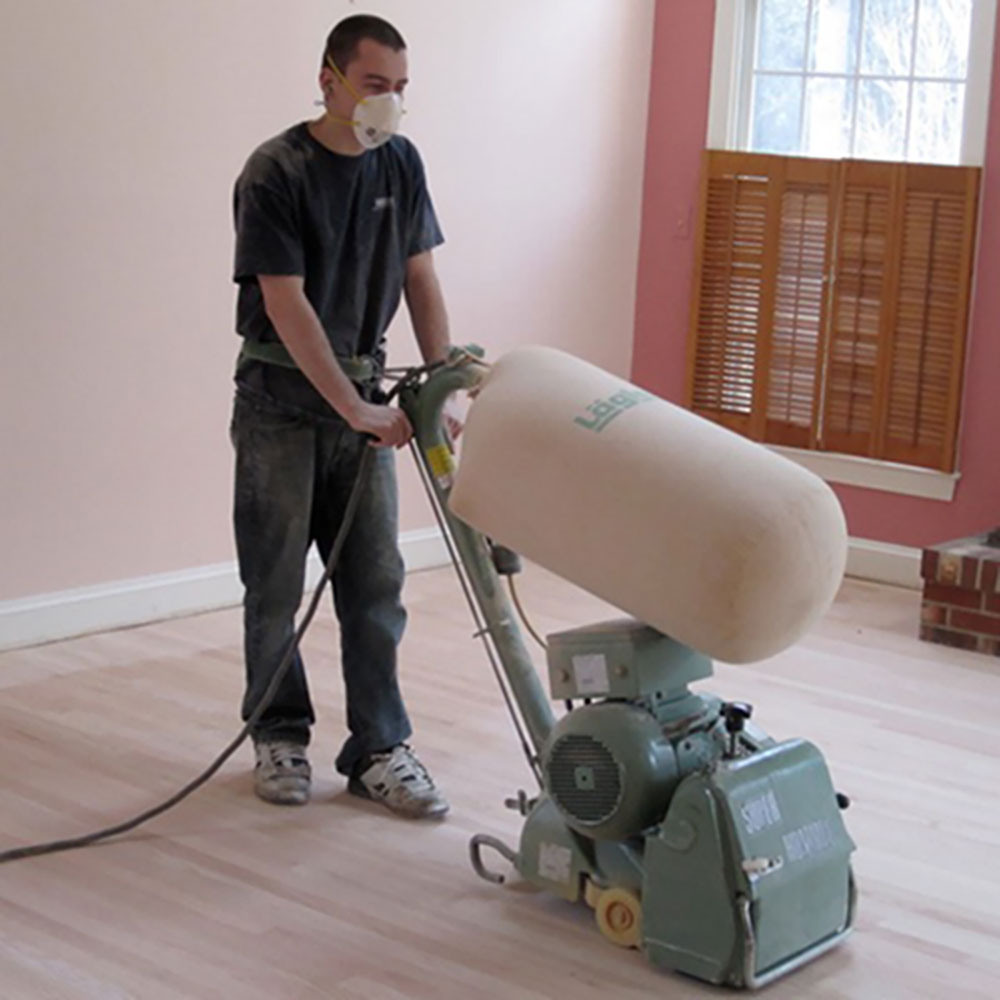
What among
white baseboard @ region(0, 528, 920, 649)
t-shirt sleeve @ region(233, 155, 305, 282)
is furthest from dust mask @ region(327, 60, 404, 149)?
white baseboard @ region(0, 528, 920, 649)

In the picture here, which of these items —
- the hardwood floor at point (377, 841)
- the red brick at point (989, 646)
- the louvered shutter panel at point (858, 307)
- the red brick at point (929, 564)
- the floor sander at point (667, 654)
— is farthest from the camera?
the louvered shutter panel at point (858, 307)

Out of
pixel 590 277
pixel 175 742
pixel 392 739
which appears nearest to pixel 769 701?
pixel 392 739

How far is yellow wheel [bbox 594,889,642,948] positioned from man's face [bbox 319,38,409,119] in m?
1.39

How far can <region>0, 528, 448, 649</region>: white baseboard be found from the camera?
4312mm

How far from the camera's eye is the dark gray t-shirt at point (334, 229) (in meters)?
3.13

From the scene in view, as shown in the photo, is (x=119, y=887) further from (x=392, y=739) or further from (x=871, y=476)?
(x=871, y=476)

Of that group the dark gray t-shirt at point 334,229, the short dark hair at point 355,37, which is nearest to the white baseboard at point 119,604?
the dark gray t-shirt at point 334,229

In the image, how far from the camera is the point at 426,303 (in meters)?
3.38

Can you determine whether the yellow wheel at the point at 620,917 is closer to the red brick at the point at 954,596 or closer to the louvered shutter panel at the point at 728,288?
the red brick at the point at 954,596

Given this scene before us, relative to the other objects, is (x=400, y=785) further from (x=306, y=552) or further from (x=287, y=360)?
(x=287, y=360)

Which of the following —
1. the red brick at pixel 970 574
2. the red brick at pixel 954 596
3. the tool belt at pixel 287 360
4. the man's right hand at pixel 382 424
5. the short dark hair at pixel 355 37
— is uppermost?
the short dark hair at pixel 355 37

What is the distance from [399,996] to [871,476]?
126 inches

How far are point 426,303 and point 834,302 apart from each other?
233 cm

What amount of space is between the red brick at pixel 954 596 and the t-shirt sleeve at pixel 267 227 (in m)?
2.27
